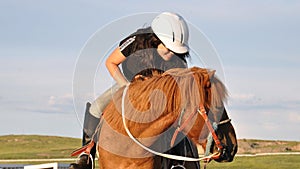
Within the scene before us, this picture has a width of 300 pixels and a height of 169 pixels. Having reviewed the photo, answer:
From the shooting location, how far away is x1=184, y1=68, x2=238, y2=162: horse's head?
22.3 ft

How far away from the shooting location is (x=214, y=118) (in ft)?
22.4

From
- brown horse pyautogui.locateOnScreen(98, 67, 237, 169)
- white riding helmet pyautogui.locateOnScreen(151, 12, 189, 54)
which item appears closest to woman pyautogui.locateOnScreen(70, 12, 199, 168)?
white riding helmet pyautogui.locateOnScreen(151, 12, 189, 54)

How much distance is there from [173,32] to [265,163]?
1067 inches

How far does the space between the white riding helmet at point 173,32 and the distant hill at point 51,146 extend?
138ft

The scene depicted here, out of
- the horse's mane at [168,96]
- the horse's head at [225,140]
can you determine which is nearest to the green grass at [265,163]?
the horse's head at [225,140]

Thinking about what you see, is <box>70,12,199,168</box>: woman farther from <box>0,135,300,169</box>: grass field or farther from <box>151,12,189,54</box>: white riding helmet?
<box>0,135,300,169</box>: grass field

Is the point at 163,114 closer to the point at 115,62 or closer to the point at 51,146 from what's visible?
the point at 115,62

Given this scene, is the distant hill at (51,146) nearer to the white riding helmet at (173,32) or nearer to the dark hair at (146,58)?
the dark hair at (146,58)

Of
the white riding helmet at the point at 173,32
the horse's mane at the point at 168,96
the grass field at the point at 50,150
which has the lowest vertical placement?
the grass field at the point at 50,150

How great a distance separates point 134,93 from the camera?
7141mm

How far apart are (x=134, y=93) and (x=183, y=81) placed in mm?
535

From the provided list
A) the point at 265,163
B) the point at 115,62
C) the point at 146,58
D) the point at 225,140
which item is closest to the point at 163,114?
the point at 225,140

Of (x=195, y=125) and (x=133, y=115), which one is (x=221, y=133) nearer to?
(x=195, y=125)

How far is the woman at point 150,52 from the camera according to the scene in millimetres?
7434
